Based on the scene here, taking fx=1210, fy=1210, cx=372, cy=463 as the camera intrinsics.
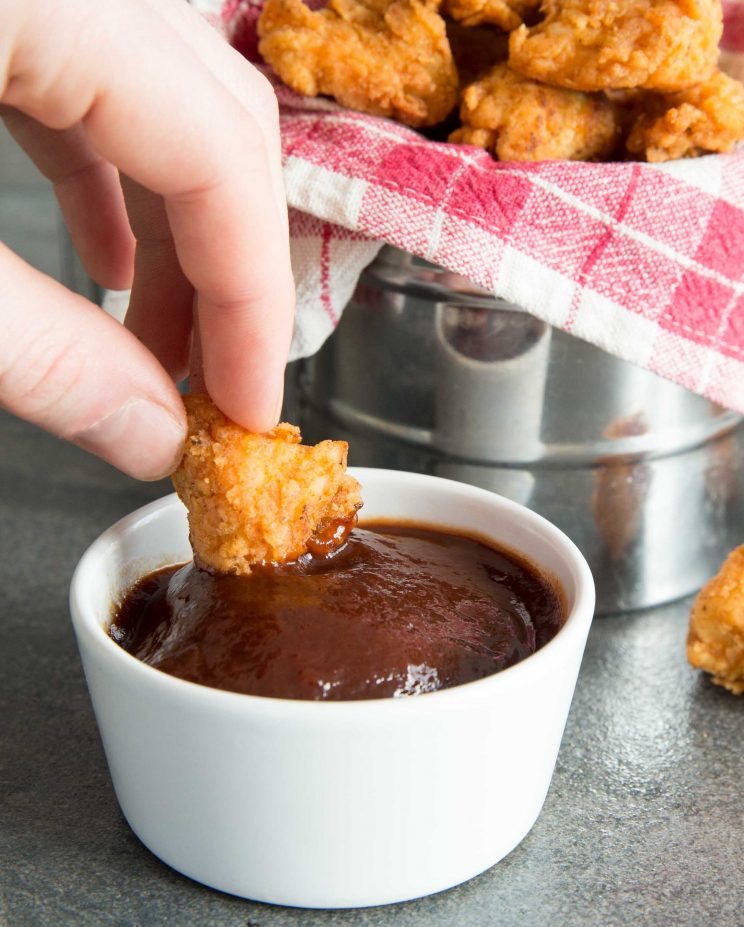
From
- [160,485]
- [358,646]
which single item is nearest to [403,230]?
[358,646]

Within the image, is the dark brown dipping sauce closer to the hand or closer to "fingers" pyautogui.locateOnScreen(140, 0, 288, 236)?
the hand

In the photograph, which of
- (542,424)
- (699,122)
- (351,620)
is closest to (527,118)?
(699,122)

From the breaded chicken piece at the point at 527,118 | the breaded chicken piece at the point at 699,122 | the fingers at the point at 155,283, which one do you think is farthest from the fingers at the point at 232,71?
the breaded chicken piece at the point at 699,122

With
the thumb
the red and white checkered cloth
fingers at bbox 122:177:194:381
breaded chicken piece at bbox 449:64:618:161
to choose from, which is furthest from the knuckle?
breaded chicken piece at bbox 449:64:618:161

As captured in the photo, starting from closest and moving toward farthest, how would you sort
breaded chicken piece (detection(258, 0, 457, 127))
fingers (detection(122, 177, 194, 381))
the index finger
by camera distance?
the index finger → fingers (detection(122, 177, 194, 381)) → breaded chicken piece (detection(258, 0, 457, 127))

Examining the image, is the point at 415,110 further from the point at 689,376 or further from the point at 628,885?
the point at 628,885
